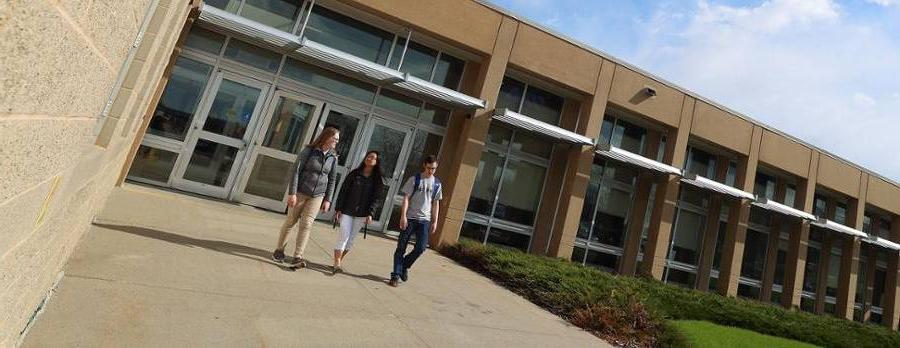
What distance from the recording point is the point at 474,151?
417 inches

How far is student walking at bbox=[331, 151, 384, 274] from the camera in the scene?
5504 mm

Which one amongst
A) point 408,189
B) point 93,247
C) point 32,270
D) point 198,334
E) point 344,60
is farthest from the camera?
point 344,60

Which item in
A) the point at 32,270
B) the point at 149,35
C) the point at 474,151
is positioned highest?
the point at 474,151

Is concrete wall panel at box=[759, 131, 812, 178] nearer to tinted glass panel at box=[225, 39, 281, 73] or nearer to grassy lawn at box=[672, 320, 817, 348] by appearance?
grassy lawn at box=[672, 320, 817, 348]

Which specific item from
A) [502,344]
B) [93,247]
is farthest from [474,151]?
[93,247]

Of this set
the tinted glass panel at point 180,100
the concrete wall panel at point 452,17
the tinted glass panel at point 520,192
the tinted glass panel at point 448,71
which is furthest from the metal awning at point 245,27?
the tinted glass panel at point 520,192

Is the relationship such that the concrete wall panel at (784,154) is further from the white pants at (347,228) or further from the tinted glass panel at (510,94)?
the white pants at (347,228)

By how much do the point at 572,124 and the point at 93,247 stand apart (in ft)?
34.4

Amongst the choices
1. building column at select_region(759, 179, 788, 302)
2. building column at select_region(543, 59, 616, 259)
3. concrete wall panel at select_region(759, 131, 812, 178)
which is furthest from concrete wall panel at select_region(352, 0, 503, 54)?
building column at select_region(759, 179, 788, 302)

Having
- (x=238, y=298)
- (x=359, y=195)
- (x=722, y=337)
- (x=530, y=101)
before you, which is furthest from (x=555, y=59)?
(x=238, y=298)

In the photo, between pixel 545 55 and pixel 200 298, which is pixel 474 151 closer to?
pixel 545 55

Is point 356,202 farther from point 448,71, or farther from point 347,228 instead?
point 448,71

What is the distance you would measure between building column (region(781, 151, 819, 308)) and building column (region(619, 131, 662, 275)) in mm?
6149

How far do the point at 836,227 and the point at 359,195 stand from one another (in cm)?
1703
